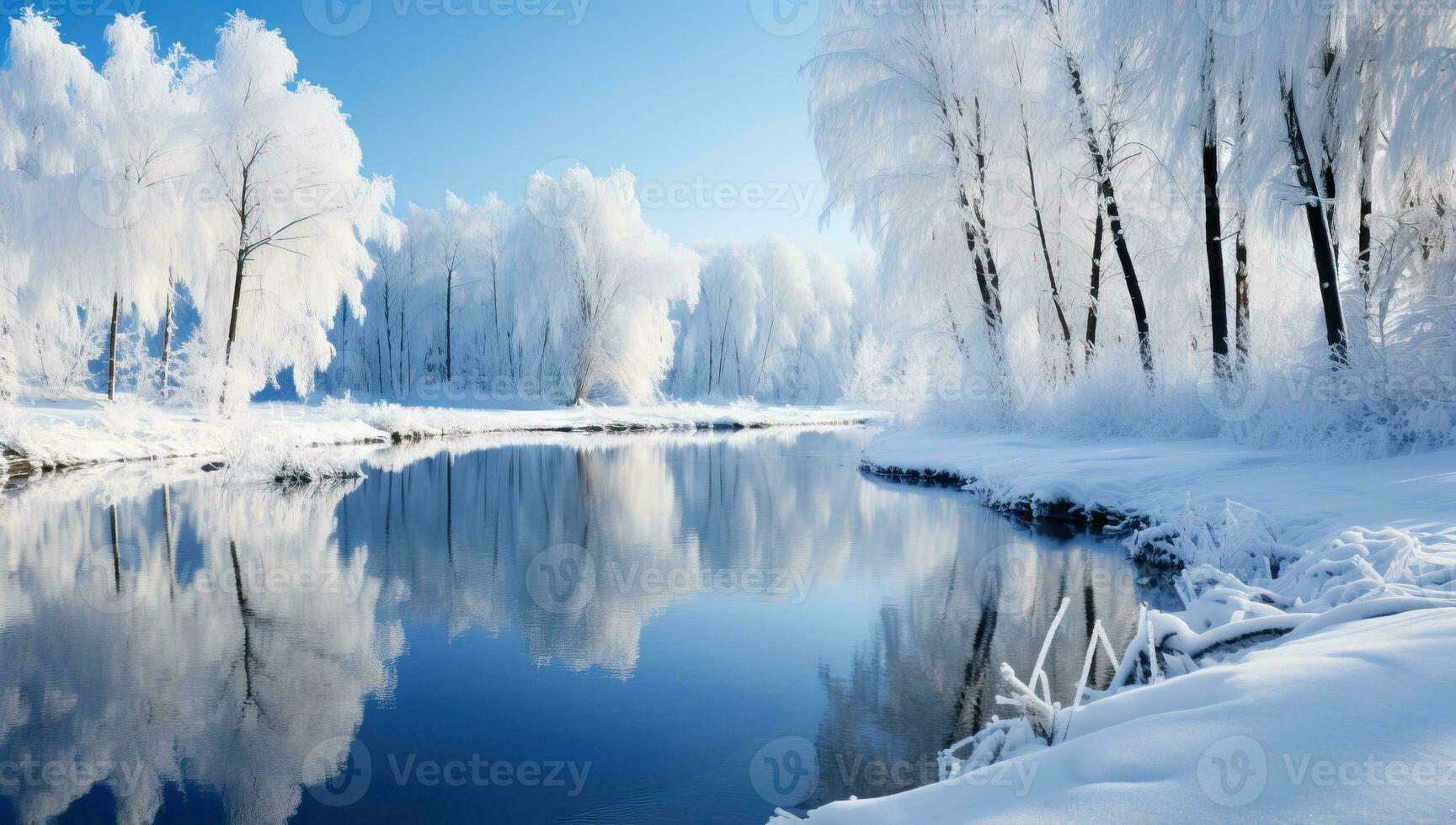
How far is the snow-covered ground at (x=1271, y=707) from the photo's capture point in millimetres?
1632

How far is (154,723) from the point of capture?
3578mm

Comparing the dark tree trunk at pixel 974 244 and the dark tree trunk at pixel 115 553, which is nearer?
the dark tree trunk at pixel 115 553


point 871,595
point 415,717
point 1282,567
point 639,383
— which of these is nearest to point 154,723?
point 415,717

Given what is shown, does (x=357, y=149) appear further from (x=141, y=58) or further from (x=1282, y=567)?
(x=1282, y=567)

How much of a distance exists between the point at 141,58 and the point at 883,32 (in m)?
19.0

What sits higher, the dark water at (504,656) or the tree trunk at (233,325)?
the tree trunk at (233,325)

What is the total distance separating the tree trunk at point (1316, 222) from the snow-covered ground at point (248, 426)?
13.8m

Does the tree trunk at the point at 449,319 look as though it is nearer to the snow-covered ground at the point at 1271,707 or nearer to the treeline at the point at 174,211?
the treeline at the point at 174,211

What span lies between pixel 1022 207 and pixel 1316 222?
22.3 ft

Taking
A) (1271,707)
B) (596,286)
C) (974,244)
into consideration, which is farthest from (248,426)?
(596,286)

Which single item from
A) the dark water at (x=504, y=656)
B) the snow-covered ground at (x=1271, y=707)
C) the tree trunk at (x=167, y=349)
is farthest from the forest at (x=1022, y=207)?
→ the dark water at (x=504, y=656)

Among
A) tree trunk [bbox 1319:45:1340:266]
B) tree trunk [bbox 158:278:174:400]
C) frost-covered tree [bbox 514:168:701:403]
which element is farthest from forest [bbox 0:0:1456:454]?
frost-covered tree [bbox 514:168:701:403]

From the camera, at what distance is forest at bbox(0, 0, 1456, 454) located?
25.2 feet

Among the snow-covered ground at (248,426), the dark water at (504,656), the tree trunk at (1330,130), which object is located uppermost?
the tree trunk at (1330,130)
